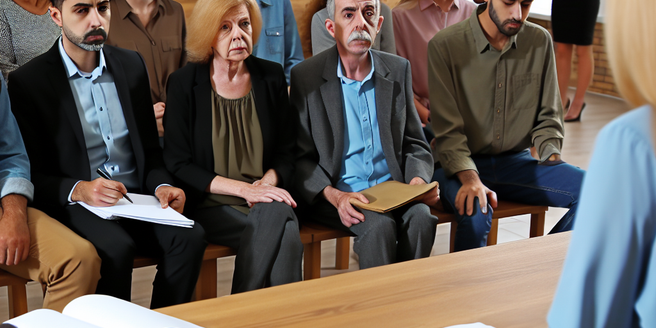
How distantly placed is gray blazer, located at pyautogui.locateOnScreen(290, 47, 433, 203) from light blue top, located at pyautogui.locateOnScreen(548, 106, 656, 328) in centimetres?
175

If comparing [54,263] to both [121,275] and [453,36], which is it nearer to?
[121,275]

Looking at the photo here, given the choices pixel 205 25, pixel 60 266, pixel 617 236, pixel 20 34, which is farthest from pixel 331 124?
pixel 617 236

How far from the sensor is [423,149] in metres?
2.58

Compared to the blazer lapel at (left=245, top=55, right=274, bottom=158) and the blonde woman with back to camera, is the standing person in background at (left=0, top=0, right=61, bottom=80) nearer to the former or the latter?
the blonde woman with back to camera

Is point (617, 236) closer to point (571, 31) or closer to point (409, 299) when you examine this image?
point (409, 299)

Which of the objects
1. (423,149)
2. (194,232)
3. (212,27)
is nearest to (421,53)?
(423,149)

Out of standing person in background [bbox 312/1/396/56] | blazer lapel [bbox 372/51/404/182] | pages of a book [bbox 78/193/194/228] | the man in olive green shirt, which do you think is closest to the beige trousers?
pages of a book [bbox 78/193/194/228]

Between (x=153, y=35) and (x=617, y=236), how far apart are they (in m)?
2.61

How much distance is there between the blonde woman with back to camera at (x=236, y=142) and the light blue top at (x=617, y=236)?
1546 mm

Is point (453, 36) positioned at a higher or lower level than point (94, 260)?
higher

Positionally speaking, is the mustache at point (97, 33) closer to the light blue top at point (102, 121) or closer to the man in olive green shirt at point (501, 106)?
the light blue top at point (102, 121)

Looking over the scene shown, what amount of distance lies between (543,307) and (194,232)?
1.18m

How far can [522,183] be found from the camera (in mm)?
2715

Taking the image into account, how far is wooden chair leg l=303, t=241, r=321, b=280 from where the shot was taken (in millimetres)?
2426
